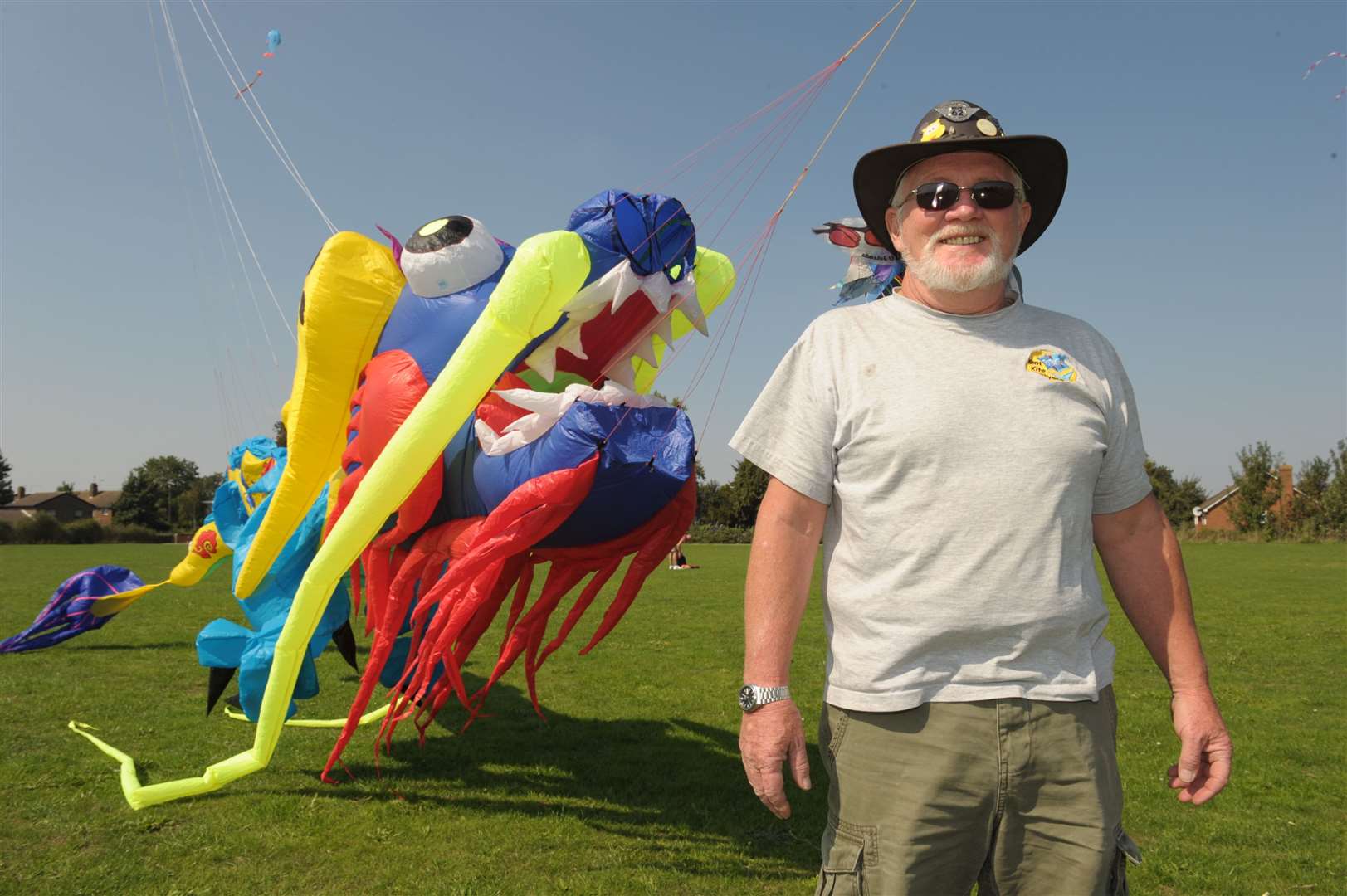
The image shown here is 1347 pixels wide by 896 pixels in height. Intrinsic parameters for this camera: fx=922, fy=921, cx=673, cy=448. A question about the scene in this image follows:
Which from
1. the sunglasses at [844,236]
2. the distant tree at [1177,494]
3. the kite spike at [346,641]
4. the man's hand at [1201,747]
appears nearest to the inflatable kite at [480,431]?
the sunglasses at [844,236]

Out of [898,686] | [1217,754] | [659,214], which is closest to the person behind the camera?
[898,686]

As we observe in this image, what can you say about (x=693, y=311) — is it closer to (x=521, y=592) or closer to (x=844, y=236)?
(x=844, y=236)

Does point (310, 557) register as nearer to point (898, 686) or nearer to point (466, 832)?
point (466, 832)

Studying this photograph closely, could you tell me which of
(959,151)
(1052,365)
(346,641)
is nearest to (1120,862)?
(1052,365)

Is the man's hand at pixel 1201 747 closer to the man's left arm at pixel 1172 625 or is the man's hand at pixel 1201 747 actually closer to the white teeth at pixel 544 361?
the man's left arm at pixel 1172 625

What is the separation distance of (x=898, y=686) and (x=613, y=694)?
23.0 ft

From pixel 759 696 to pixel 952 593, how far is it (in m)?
0.43

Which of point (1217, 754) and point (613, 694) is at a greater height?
point (1217, 754)

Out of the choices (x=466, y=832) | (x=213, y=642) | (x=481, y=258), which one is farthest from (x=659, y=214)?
(x=213, y=642)

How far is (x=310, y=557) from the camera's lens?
514 cm

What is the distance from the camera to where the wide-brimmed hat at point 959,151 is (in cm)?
203

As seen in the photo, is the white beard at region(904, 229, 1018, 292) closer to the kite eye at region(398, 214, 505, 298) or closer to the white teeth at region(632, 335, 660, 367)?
the white teeth at region(632, 335, 660, 367)

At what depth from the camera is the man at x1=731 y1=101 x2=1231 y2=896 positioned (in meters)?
1.80

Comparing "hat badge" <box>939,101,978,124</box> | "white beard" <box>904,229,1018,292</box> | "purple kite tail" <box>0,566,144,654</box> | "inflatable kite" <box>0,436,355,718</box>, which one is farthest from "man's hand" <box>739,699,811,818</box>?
"purple kite tail" <box>0,566,144,654</box>
